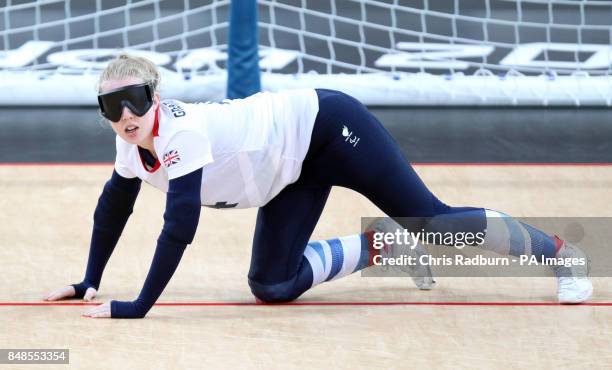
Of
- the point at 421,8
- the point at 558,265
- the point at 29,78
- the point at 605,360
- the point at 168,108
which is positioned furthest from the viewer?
the point at 421,8

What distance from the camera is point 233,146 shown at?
3223 millimetres

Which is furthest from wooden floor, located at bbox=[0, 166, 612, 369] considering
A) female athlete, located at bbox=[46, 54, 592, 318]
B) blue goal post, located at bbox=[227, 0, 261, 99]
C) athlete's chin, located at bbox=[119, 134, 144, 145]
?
blue goal post, located at bbox=[227, 0, 261, 99]

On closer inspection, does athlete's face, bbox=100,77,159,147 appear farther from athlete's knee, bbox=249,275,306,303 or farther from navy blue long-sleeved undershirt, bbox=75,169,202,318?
athlete's knee, bbox=249,275,306,303

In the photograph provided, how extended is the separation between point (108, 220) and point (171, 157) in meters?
0.47

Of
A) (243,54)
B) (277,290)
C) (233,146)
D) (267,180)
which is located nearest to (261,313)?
(277,290)

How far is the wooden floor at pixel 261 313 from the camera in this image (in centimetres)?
294

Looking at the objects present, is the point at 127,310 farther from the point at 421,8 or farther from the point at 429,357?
the point at 421,8

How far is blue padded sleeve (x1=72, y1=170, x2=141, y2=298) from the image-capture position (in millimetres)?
3357

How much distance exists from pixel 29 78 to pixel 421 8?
2.64 meters

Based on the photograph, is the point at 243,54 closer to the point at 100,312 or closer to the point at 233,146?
the point at 233,146

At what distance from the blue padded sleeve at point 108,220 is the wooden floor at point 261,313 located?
3.4 inches

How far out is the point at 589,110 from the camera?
276 inches

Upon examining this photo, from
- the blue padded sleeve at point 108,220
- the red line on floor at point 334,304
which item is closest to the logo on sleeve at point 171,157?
the blue padded sleeve at point 108,220

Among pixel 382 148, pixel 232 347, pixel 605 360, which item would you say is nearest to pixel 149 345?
pixel 232 347
